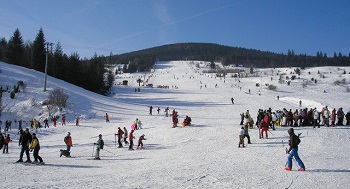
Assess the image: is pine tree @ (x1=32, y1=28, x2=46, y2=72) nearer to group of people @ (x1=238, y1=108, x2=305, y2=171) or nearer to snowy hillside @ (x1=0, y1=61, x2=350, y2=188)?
snowy hillside @ (x1=0, y1=61, x2=350, y2=188)

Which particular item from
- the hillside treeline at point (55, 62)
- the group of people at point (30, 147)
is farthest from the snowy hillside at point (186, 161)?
the hillside treeline at point (55, 62)

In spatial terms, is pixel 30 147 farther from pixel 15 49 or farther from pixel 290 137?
pixel 15 49

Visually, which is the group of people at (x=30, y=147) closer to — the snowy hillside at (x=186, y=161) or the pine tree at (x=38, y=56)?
the snowy hillside at (x=186, y=161)

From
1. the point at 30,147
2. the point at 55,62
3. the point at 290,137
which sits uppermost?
the point at 55,62

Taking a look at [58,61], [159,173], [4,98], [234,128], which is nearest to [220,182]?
[159,173]

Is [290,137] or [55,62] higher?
[55,62]

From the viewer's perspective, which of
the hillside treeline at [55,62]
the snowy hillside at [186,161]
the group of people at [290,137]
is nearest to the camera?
the snowy hillside at [186,161]

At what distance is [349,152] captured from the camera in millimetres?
15312

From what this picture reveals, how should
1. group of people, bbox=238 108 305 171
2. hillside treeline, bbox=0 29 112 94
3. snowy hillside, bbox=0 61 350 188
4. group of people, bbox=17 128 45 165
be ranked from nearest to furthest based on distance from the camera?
snowy hillside, bbox=0 61 350 188
group of people, bbox=238 108 305 171
group of people, bbox=17 128 45 165
hillside treeline, bbox=0 29 112 94

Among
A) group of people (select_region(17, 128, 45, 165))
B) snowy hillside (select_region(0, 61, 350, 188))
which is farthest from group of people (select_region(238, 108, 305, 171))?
group of people (select_region(17, 128, 45, 165))

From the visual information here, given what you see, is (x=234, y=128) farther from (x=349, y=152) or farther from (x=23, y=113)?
(x=23, y=113)

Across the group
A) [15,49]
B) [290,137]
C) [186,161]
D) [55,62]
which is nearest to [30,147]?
[186,161]

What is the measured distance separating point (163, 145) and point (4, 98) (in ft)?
96.6

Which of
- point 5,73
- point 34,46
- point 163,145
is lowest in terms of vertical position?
point 163,145
